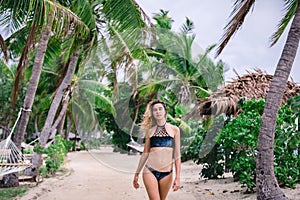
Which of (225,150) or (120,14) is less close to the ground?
(120,14)

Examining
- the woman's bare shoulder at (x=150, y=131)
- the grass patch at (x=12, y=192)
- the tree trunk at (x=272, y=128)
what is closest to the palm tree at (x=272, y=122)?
the tree trunk at (x=272, y=128)

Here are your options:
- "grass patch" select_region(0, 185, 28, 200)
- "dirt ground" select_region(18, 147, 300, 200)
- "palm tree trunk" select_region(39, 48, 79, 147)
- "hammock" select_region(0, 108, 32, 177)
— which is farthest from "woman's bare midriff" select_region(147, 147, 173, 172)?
"palm tree trunk" select_region(39, 48, 79, 147)

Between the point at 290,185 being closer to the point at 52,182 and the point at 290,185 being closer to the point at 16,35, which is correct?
the point at 52,182

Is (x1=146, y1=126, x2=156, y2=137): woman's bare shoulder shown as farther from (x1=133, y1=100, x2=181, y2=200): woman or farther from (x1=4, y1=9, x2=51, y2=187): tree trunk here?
(x1=4, y1=9, x2=51, y2=187): tree trunk

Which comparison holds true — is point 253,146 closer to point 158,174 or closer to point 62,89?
point 158,174

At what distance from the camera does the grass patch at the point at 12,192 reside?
4.72 metres

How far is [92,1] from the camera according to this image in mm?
6582

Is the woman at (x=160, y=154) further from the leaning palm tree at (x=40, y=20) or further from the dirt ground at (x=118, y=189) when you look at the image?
the leaning palm tree at (x=40, y=20)

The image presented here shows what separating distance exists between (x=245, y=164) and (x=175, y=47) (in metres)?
5.80

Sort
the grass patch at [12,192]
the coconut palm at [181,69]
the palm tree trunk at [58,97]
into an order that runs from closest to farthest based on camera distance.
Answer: the grass patch at [12,192]
the coconut palm at [181,69]
the palm tree trunk at [58,97]

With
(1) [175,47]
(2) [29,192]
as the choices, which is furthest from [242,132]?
(1) [175,47]

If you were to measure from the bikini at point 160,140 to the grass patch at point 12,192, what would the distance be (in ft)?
9.50

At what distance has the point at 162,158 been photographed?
2.49 meters

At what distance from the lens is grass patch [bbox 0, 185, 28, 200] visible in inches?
186
